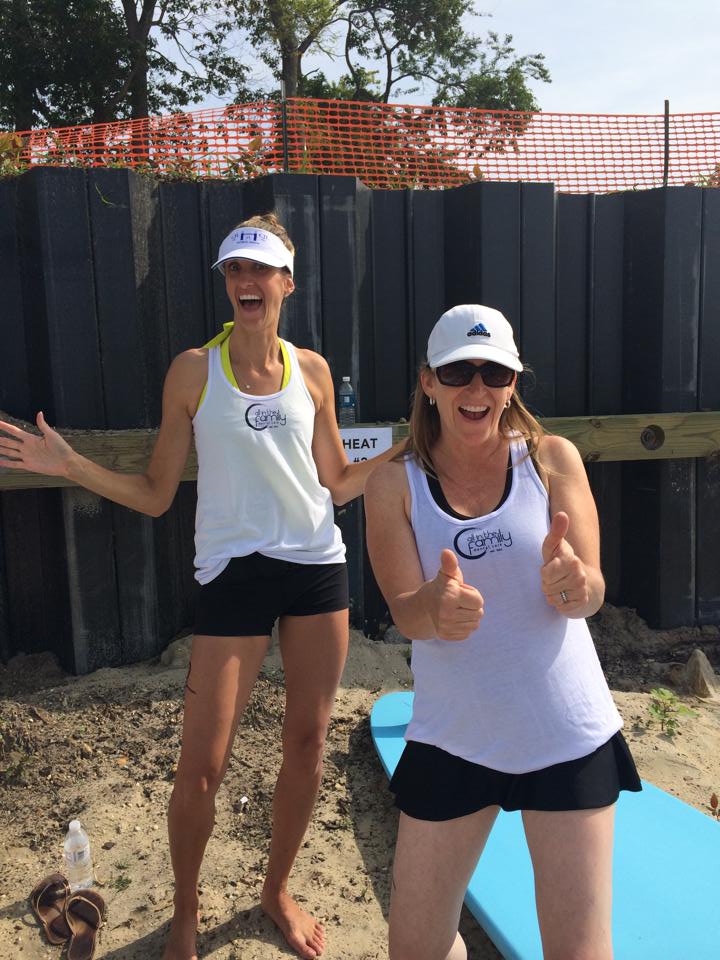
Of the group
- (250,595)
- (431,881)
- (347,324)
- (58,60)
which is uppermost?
(58,60)

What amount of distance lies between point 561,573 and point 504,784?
1.57 feet

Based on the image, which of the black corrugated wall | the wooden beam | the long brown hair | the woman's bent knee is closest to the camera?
A: the long brown hair

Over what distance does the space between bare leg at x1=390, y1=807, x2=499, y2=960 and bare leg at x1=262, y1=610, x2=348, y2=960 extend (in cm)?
84

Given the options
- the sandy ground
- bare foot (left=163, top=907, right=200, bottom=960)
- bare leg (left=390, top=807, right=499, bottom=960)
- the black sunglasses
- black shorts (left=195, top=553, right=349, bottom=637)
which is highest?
the black sunglasses

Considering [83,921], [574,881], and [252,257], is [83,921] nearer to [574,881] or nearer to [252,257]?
[574,881]

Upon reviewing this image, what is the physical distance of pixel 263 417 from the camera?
8.11 ft

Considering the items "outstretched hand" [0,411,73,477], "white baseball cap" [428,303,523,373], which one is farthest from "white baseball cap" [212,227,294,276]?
"white baseball cap" [428,303,523,373]

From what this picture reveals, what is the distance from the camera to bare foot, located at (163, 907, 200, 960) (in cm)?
242

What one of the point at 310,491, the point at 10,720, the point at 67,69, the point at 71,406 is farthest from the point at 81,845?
the point at 67,69

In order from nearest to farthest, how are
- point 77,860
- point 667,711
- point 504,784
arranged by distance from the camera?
point 504,784 < point 77,860 < point 667,711

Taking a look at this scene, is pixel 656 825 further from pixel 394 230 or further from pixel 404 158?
pixel 404 158

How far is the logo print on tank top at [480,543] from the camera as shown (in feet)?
5.60

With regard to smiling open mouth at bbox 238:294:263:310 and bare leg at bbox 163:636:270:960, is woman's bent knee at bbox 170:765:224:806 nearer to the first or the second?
bare leg at bbox 163:636:270:960

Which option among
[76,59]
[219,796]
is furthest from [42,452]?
[76,59]
